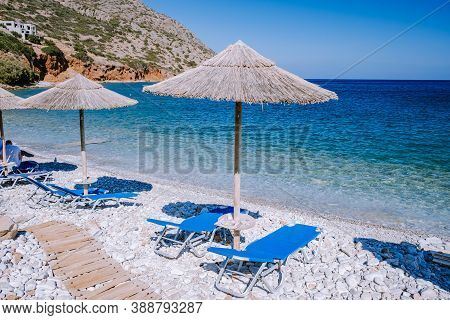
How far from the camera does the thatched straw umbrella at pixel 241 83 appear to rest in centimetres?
476

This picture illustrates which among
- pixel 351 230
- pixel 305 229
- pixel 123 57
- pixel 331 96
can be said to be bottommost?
pixel 351 230

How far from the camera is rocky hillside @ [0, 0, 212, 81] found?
2270 inches

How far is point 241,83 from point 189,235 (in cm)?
255

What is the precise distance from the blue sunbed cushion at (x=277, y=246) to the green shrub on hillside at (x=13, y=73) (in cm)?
4795

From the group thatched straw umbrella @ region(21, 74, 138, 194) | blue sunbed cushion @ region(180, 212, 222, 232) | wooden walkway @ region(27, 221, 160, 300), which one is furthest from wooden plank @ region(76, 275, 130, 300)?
thatched straw umbrella @ region(21, 74, 138, 194)

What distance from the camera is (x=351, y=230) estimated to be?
7.68 m

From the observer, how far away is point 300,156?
1562 centimetres

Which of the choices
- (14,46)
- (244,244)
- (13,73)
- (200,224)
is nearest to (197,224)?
(200,224)

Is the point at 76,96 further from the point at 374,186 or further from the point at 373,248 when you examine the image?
the point at 374,186

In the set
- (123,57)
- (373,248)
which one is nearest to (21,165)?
(373,248)

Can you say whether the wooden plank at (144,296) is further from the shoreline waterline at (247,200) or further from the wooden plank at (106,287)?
the shoreline waterline at (247,200)

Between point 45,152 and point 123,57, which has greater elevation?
point 123,57

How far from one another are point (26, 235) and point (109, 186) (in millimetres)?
4354

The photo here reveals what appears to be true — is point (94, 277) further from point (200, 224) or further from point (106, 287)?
point (200, 224)
